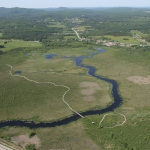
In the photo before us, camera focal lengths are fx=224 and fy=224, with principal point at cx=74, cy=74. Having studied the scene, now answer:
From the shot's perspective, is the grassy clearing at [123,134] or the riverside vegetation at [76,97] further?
the riverside vegetation at [76,97]

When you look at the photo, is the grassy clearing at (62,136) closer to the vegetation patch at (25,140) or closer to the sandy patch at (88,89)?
the vegetation patch at (25,140)

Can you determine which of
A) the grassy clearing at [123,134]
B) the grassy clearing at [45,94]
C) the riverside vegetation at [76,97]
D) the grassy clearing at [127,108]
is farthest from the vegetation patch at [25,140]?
the grassy clearing at [127,108]

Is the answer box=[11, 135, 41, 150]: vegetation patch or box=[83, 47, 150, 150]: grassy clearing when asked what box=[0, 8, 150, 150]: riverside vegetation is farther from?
box=[11, 135, 41, 150]: vegetation patch

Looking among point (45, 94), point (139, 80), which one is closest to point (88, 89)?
point (45, 94)

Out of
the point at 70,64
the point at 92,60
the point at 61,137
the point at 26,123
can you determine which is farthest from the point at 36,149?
the point at 92,60

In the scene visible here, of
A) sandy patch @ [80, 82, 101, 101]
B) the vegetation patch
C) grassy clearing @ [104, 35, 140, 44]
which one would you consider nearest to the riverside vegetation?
sandy patch @ [80, 82, 101, 101]
